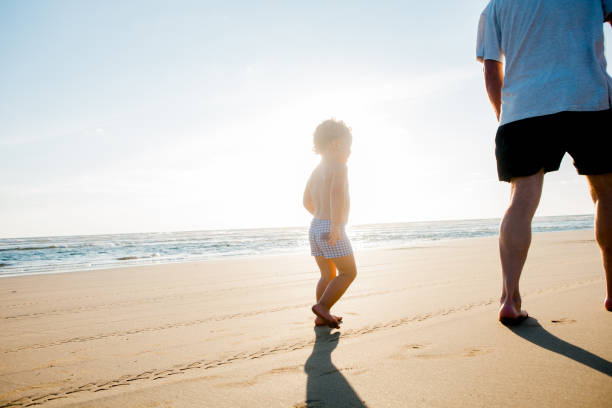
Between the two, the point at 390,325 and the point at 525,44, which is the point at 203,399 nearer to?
the point at 390,325

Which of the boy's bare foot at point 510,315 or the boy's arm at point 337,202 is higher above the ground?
the boy's arm at point 337,202

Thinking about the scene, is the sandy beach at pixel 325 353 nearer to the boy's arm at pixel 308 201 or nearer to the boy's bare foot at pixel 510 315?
the boy's bare foot at pixel 510 315

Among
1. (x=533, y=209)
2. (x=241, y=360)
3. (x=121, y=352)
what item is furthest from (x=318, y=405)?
(x=533, y=209)

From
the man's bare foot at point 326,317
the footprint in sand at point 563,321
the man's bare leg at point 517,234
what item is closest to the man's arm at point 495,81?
the man's bare leg at point 517,234

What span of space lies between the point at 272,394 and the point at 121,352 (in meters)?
1.18

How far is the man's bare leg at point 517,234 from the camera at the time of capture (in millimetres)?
2176

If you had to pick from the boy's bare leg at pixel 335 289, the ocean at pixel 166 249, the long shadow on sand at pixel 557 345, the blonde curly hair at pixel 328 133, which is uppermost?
the blonde curly hair at pixel 328 133


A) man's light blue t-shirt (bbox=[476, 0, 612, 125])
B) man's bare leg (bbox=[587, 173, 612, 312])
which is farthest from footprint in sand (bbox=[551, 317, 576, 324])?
man's light blue t-shirt (bbox=[476, 0, 612, 125])

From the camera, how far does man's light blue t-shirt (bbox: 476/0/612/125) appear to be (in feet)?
6.85

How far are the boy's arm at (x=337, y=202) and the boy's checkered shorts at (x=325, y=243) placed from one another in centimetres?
5

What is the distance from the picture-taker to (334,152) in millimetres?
2947

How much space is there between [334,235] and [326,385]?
4.34ft

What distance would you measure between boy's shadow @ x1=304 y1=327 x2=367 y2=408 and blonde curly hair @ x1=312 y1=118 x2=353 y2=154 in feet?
4.97

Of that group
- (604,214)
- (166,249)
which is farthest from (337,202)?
(166,249)
